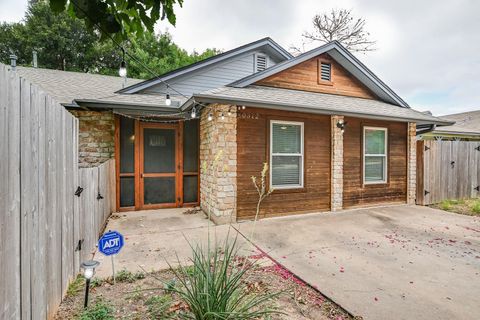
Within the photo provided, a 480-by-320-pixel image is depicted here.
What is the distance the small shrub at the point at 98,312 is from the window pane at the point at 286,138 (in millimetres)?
4405

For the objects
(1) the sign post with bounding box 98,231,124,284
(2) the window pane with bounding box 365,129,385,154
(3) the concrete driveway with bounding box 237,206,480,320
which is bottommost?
(3) the concrete driveway with bounding box 237,206,480,320

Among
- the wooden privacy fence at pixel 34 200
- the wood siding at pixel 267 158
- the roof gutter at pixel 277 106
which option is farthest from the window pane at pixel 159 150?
the wooden privacy fence at pixel 34 200

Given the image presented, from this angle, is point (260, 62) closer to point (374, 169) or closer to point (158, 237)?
point (374, 169)

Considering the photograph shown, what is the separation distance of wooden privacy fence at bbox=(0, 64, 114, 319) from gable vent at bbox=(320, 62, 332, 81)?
6.71 m

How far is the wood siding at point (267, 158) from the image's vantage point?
17.8 ft

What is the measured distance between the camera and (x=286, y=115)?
5.81m

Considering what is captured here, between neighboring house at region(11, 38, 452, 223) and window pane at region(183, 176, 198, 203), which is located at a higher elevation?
neighboring house at region(11, 38, 452, 223)

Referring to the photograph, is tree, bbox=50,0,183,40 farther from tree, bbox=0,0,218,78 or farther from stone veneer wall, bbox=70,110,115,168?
tree, bbox=0,0,218,78

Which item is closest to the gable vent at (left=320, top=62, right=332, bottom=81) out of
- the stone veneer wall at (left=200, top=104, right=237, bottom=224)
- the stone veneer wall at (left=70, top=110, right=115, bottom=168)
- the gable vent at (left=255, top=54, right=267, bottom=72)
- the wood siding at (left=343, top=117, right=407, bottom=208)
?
the wood siding at (left=343, top=117, right=407, bottom=208)

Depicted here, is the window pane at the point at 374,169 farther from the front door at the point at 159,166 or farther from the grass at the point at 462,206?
the front door at the point at 159,166

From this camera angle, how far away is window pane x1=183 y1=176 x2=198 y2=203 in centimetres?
681

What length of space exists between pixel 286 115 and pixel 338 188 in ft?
7.84

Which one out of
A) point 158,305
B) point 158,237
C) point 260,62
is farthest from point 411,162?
point 158,305

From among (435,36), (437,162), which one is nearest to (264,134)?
(437,162)
